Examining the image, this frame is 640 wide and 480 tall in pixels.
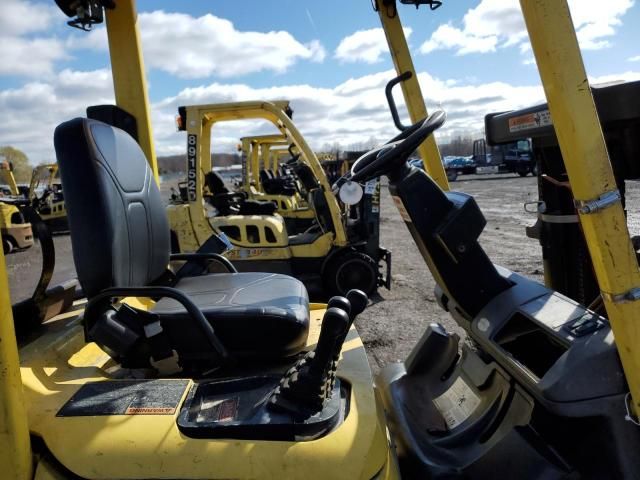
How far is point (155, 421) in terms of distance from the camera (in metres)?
1.13

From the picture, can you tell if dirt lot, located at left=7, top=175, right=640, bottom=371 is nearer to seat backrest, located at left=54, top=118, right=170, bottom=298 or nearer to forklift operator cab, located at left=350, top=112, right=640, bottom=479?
forklift operator cab, located at left=350, top=112, right=640, bottom=479

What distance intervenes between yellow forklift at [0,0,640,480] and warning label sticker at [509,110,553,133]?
0.29 meters

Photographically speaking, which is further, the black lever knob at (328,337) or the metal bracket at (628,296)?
the black lever knob at (328,337)

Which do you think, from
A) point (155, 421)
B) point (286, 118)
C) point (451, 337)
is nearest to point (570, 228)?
point (451, 337)

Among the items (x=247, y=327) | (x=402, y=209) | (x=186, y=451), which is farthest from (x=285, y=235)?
(x=186, y=451)

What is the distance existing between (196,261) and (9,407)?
4.55 ft

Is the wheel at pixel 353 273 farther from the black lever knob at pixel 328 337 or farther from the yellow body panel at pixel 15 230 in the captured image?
the yellow body panel at pixel 15 230

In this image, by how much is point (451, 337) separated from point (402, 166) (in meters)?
0.68

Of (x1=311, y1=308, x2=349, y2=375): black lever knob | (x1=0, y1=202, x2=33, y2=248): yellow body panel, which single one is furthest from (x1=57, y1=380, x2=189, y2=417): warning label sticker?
(x1=0, y1=202, x2=33, y2=248): yellow body panel

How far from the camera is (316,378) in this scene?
1164 mm

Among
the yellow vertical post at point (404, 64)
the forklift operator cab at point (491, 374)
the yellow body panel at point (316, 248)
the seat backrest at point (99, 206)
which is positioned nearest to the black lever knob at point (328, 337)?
the forklift operator cab at point (491, 374)

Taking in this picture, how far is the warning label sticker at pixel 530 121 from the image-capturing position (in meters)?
1.51

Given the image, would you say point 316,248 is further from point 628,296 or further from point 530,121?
point 628,296

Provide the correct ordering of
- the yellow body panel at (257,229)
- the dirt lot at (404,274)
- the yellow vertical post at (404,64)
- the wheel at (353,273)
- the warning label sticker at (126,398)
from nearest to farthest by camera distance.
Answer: the warning label sticker at (126,398) < the yellow vertical post at (404,64) < the dirt lot at (404,274) < the wheel at (353,273) < the yellow body panel at (257,229)
